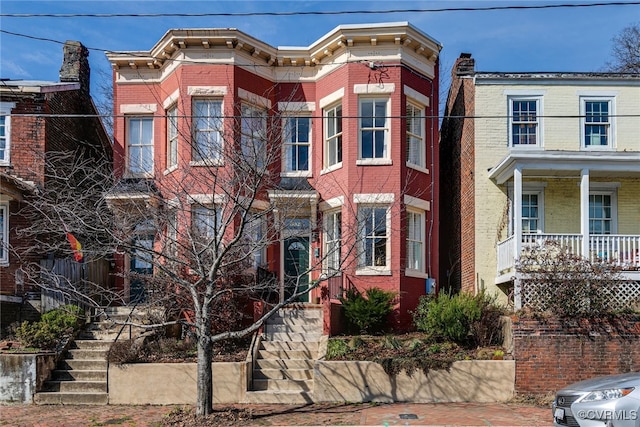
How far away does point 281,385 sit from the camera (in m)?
13.2

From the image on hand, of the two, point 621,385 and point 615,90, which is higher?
point 615,90

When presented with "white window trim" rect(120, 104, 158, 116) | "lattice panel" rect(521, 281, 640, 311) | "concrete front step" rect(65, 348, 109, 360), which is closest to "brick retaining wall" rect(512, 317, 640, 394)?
"lattice panel" rect(521, 281, 640, 311)

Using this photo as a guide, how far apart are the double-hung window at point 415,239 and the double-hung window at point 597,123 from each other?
5175 mm

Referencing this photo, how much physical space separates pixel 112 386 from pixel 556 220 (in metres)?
12.5

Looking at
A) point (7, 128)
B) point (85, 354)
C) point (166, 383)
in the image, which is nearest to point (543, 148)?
point (166, 383)

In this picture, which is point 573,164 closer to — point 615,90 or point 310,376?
point 615,90

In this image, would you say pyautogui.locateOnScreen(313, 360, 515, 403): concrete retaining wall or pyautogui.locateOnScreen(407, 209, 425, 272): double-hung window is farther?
pyautogui.locateOnScreen(407, 209, 425, 272): double-hung window

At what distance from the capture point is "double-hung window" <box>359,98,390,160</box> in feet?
57.5

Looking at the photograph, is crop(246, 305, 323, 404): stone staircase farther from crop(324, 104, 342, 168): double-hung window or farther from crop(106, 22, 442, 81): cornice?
crop(106, 22, 442, 81): cornice

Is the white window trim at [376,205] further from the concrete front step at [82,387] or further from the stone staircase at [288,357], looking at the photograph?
the concrete front step at [82,387]

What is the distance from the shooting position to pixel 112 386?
42.6ft

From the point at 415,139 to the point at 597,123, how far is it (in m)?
5.20

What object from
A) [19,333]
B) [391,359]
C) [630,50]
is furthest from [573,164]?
[630,50]

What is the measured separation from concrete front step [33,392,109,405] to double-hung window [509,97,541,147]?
12677 millimetres
